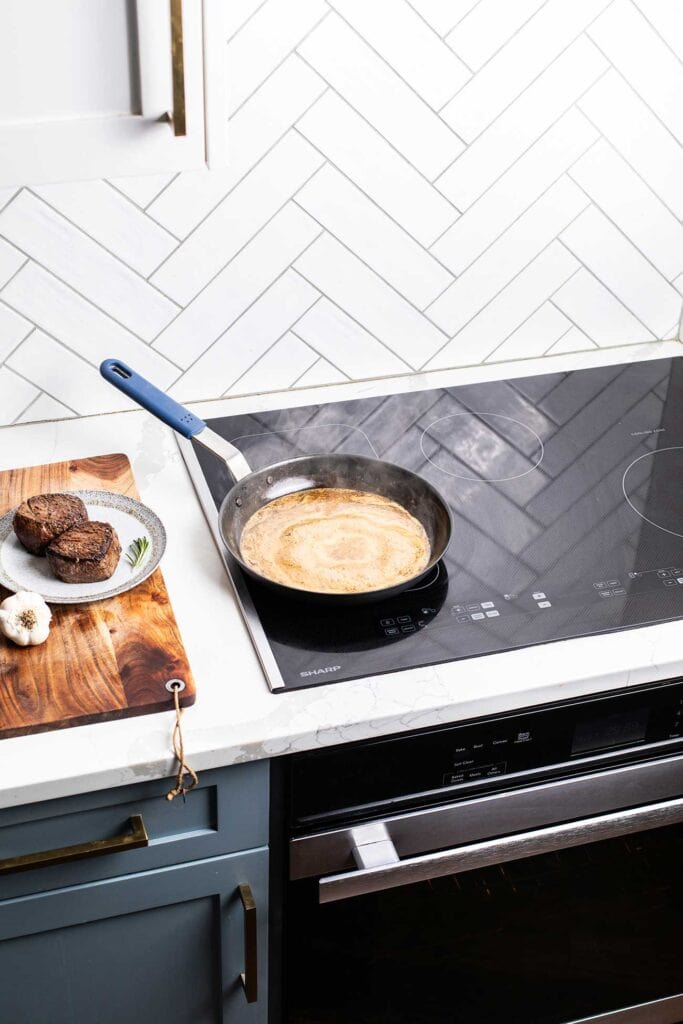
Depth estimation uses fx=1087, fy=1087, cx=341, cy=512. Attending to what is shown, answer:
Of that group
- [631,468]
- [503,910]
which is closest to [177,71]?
[631,468]

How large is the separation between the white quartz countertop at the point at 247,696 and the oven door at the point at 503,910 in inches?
6.5

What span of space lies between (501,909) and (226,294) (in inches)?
37.7

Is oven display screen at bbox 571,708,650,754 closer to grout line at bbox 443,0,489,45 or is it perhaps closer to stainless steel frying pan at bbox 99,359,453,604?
stainless steel frying pan at bbox 99,359,453,604

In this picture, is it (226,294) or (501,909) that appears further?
(226,294)

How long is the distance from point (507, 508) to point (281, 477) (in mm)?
318

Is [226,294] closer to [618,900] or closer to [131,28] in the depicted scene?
[131,28]

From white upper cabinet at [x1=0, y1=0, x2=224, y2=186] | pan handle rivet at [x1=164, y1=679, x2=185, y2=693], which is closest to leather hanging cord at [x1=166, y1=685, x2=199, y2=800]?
pan handle rivet at [x1=164, y1=679, x2=185, y2=693]

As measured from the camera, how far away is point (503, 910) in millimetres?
1437

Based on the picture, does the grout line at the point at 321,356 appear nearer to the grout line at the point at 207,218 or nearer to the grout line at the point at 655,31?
the grout line at the point at 207,218

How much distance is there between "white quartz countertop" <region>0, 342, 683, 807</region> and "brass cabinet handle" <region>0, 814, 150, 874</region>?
0.08 meters

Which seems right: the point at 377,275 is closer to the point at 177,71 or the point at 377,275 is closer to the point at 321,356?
the point at 321,356

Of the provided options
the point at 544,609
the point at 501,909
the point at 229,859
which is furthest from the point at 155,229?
the point at 501,909

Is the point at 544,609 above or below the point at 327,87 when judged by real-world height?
below

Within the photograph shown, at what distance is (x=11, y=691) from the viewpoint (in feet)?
3.81
